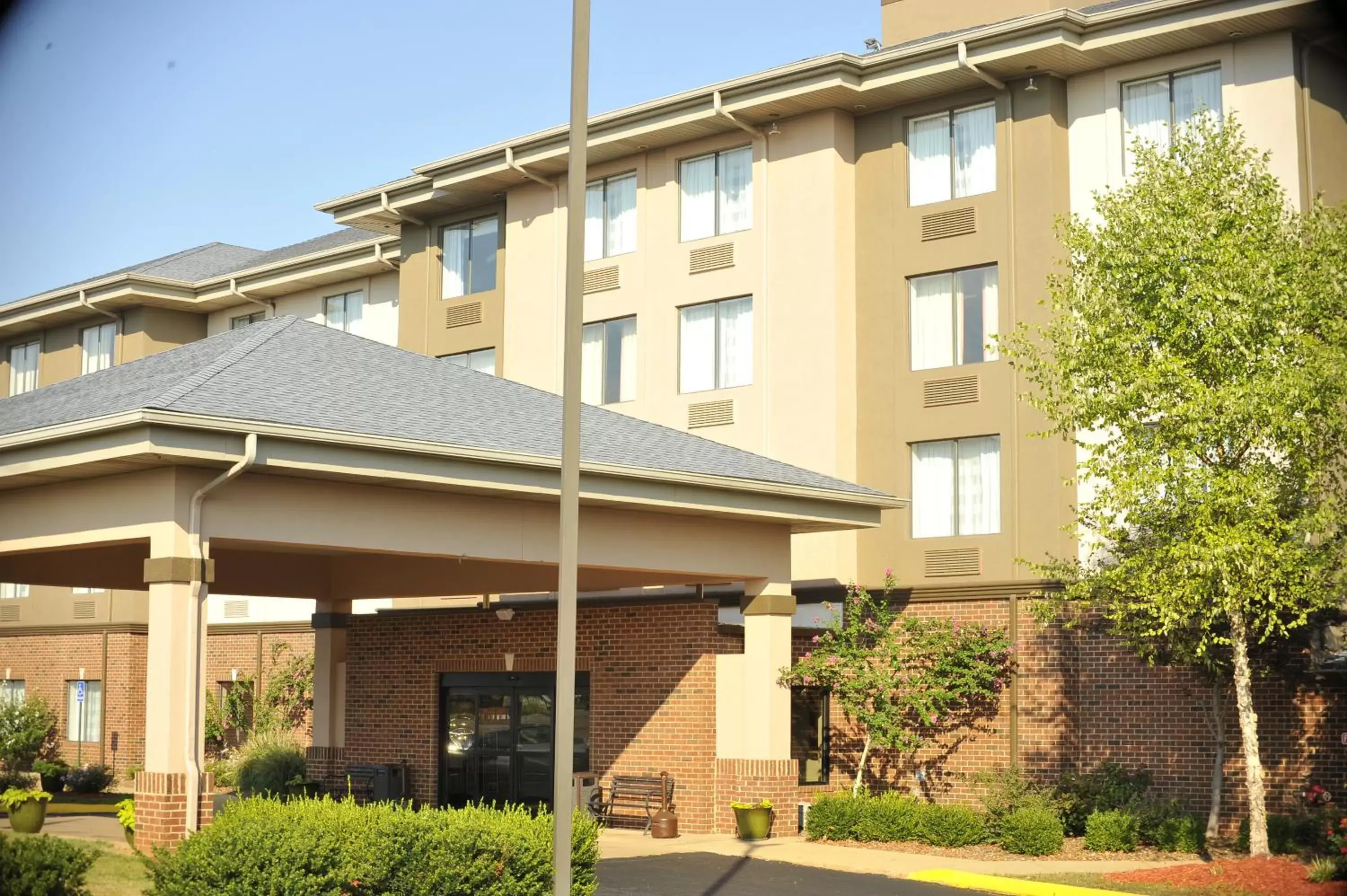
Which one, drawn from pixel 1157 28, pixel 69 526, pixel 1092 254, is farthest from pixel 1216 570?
pixel 69 526

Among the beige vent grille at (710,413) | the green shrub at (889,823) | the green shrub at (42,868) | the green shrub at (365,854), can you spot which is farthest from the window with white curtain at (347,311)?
the green shrub at (365,854)

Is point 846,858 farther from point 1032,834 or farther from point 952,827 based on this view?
point 1032,834

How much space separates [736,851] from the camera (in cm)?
2392

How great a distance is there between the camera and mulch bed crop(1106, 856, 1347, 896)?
19094 mm

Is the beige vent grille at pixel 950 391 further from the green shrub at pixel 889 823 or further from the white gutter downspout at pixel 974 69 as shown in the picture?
the green shrub at pixel 889 823

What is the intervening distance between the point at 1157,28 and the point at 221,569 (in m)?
19.2

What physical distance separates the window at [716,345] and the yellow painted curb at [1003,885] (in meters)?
13.7

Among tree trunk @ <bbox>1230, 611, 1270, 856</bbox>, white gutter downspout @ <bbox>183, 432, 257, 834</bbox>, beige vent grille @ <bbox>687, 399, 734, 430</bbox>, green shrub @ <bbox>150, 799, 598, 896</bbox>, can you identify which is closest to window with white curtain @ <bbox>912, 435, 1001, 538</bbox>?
beige vent grille @ <bbox>687, 399, 734, 430</bbox>

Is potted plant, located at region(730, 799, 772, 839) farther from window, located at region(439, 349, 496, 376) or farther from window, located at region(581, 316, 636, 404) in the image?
window, located at region(439, 349, 496, 376)

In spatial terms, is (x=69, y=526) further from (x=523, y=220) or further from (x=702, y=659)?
(x=523, y=220)

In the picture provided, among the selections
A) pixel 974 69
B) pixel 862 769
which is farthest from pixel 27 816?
pixel 974 69

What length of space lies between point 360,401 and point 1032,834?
11.7m

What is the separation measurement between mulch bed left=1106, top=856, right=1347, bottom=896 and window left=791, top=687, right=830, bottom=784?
8.56 m

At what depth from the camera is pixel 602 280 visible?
35656 mm
